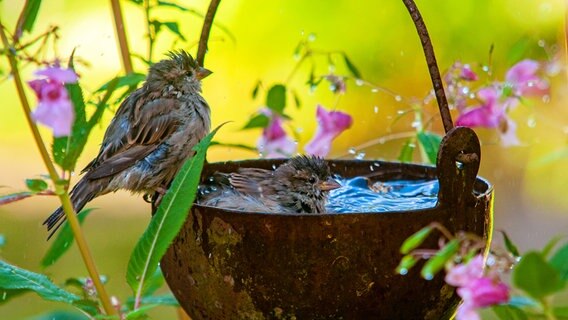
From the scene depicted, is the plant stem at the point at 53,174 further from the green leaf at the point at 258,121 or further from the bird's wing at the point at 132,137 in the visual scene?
the green leaf at the point at 258,121

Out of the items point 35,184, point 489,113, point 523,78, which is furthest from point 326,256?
point 523,78

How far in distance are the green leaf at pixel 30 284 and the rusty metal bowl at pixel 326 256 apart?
0.31 m

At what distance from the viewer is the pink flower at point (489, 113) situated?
305 centimetres

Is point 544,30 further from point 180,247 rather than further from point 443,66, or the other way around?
point 180,247

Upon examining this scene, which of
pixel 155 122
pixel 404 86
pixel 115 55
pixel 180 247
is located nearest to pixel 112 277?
pixel 115 55

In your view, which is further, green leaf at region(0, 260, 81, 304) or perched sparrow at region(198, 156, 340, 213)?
perched sparrow at region(198, 156, 340, 213)

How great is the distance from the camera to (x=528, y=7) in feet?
21.7

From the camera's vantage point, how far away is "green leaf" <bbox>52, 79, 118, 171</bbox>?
191 centimetres

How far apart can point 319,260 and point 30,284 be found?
2.09ft

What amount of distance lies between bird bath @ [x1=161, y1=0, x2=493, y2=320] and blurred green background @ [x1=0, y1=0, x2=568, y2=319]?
393 cm

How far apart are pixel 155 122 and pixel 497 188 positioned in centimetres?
399

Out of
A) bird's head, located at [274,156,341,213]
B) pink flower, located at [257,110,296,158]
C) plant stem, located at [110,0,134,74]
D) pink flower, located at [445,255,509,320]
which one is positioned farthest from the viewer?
pink flower, located at [257,110,296,158]

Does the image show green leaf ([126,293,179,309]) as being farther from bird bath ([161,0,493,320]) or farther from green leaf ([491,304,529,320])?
green leaf ([491,304,529,320])

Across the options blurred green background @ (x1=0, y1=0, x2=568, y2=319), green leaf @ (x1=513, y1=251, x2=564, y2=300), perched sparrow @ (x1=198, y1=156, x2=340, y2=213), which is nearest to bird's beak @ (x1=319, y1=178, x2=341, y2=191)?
perched sparrow @ (x1=198, y1=156, x2=340, y2=213)
